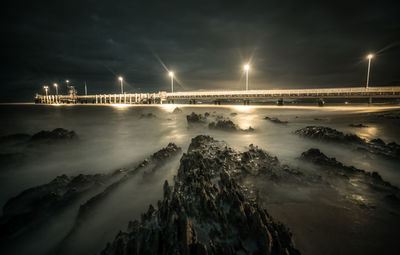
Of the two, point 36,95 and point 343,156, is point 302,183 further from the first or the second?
point 36,95

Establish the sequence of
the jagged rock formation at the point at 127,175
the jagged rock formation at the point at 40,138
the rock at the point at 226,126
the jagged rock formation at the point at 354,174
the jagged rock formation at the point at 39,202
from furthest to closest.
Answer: the rock at the point at 226,126
the jagged rock formation at the point at 40,138
the jagged rock formation at the point at 354,174
the jagged rock formation at the point at 127,175
the jagged rock formation at the point at 39,202

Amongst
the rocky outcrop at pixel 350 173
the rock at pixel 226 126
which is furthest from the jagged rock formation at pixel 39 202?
the rock at pixel 226 126

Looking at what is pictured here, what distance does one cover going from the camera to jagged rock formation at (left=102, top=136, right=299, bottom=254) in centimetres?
195

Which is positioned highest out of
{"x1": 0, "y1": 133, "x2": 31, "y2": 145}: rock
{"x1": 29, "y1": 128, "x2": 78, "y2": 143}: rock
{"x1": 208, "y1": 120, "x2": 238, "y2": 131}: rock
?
{"x1": 208, "y1": 120, "x2": 238, "y2": 131}: rock

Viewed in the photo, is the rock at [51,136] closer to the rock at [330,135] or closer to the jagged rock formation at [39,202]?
the jagged rock formation at [39,202]

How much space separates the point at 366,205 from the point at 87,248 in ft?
18.2

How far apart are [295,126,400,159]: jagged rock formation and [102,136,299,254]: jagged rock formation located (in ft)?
22.3

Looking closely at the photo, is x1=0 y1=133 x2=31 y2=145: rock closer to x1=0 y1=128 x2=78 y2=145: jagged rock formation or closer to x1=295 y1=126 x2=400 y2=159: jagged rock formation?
x1=0 y1=128 x2=78 y2=145: jagged rock formation

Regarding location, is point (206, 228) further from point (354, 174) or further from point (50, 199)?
point (354, 174)

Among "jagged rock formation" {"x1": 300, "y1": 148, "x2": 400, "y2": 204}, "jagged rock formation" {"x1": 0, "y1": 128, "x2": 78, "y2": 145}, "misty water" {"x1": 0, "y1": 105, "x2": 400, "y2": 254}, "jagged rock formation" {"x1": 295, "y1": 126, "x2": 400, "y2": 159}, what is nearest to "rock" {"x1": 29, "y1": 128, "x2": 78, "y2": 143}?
"jagged rock formation" {"x1": 0, "y1": 128, "x2": 78, "y2": 145}

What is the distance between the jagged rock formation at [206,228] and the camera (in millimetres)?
1952

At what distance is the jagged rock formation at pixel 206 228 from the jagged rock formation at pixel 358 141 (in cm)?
679

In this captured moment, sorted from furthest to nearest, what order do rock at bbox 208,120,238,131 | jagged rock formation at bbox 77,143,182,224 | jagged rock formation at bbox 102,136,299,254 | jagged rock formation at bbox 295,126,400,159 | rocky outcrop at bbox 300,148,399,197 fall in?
1. rock at bbox 208,120,238,131
2. jagged rock formation at bbox 295,126,400,159
3. rocky outcrop at bbox 300,148,399,197
4. jagged rock formation at bbox 77,143,182,224
5. jagged rock formation at bbox 102,136,299,254

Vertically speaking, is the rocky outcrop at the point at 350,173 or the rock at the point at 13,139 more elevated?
the rock at the point at 13,139
